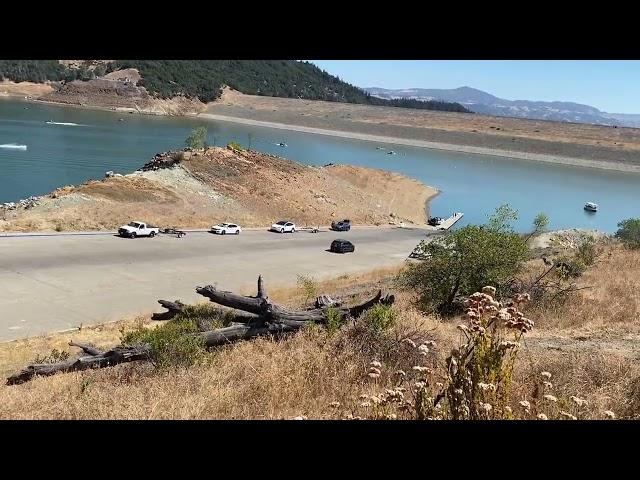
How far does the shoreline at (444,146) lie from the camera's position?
366 feet

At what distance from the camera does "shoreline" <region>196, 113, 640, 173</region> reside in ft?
366

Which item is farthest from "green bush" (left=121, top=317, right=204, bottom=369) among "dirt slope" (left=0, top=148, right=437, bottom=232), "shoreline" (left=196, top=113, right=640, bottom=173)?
"shoreline" (left=196, top=113, right=640, bottom=173)

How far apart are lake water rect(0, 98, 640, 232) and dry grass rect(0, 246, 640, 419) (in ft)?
140

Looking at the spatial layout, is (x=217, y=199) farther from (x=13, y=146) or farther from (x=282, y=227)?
(x=13, y=146)

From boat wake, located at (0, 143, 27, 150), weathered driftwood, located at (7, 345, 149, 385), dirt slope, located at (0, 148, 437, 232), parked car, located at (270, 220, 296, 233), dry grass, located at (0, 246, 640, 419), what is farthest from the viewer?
boat wake, located at (0, 143, 27, 150)

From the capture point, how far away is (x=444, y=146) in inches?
5054

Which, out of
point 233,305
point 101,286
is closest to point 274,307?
point 233,305

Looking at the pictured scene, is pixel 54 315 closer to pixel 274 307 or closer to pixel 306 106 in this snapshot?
pixel 274 307

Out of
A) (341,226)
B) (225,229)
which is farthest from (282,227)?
(341,226)

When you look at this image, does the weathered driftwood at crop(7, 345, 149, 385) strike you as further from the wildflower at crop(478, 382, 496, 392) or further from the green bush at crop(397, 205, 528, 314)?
the wildflower at crop(478, 382, 496, 392)

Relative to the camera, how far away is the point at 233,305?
10328mm

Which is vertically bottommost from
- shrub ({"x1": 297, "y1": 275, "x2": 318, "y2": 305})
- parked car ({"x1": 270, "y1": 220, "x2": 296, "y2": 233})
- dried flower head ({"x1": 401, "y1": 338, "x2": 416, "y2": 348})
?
parked car ({"x1": 270, "y1": 220, "x2": 296, "y2": 233})

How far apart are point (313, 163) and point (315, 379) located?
84.0 meters

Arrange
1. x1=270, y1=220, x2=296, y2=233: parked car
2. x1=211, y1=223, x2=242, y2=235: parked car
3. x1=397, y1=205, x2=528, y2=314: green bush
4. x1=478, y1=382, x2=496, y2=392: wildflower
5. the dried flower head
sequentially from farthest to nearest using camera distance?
x1=270, y1=220, x2=296, y2=233: parked car < x1=211, y1=223, x2=242, y2=235: parked car < x1=397, y1=205, x2=528, y2=314: green bush < the dried flower head < x1=478, y1=382, x2=496, y2=392: wildflower
